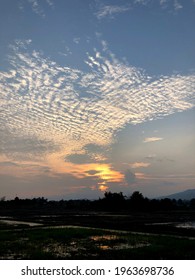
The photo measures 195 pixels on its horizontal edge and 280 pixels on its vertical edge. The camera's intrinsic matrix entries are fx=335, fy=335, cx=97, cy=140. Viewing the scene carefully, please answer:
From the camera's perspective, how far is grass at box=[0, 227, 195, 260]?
21047 mm

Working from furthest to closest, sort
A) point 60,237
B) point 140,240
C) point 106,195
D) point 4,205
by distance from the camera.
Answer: point 4,205 < point 106,195 < point 60,237 < point 140,240

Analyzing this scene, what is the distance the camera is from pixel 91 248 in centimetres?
2402

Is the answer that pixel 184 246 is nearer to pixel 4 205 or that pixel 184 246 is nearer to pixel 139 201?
pixel 139 201

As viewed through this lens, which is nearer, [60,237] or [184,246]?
[184,246]

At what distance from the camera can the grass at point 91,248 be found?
2105cm
